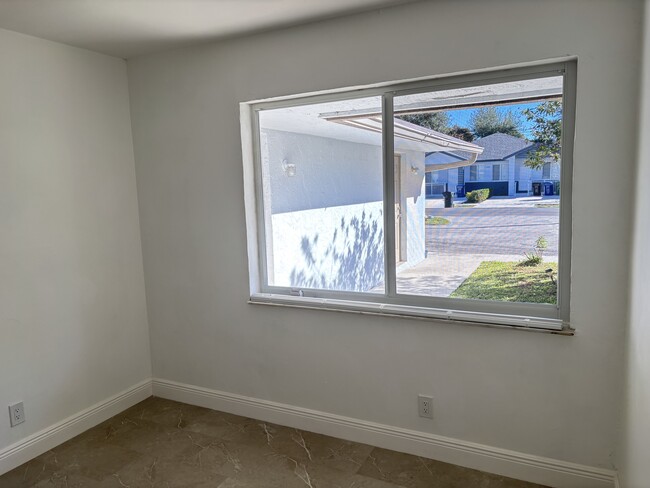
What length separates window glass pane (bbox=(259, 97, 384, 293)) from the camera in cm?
279

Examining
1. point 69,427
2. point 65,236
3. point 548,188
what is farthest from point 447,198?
point 69,427

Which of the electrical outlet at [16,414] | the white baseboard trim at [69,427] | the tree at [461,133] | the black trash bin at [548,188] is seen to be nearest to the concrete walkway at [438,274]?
the black trash bin at [548,188]

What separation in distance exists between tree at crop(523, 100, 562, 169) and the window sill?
762mm

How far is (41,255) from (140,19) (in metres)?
1.44

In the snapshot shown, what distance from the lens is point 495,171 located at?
8.04ft

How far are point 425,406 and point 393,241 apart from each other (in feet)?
3.03

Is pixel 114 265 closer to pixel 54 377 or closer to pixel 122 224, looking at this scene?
pixel 122 224

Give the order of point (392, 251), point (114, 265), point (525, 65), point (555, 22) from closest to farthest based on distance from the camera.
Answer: point (555, 22) < point (525, 65) < point (392, 251) < point (114, 265)

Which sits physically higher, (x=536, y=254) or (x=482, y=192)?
(x=482, y=192)

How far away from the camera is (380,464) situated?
2.61 metres

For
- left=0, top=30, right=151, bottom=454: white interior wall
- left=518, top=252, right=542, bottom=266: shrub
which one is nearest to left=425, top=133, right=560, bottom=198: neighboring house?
left=518, top=252, right=542, bottom=266: shrub

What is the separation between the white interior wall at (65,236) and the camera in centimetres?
266

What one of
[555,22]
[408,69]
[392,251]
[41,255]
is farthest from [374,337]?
[41,255]

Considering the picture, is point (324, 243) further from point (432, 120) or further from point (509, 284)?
point (509, 284)
